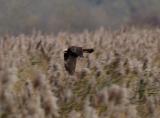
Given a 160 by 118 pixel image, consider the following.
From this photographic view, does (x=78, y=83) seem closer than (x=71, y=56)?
Yes

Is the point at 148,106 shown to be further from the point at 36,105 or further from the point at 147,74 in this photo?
the point at 147,74

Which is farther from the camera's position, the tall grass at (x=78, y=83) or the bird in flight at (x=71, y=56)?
the bird in flight at (x=71, y=56)

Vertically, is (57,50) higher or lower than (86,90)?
higher

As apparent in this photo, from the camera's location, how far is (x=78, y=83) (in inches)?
217

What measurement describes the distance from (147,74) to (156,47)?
384 centimetres

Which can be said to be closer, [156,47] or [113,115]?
[113,115]

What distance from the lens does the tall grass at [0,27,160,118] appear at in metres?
2.93

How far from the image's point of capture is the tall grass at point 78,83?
9.61 feet

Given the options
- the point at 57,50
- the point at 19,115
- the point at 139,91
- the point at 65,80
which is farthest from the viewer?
the point at 57,50

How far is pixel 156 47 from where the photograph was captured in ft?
32.6

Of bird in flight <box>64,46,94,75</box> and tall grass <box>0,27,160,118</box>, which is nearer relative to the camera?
tall grass <box>0,27,160,118</box>

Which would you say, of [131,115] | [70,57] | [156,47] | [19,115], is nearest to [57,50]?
[70,57]

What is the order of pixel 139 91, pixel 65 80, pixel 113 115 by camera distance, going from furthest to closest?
pixel 139 91, pixel 65 80, pixel 113 115

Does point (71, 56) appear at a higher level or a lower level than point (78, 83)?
higher
